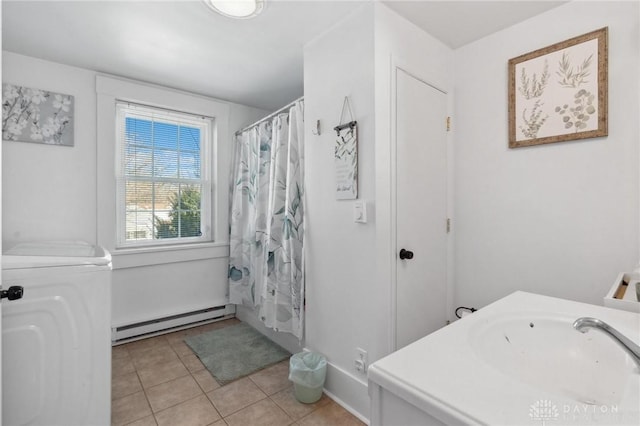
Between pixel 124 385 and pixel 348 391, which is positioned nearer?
pixel 348 391

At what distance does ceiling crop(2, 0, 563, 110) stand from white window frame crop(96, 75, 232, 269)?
0.20 meters

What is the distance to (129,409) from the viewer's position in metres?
1.82

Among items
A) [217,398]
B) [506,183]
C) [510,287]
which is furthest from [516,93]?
[217,398]

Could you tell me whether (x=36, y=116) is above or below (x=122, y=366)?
above

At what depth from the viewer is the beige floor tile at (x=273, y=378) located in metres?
2.03

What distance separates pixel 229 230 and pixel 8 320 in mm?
2073

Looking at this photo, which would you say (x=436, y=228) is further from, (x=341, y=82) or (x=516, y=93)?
(x=341, y=82)

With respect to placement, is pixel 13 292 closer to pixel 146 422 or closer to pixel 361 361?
pixel 146 422

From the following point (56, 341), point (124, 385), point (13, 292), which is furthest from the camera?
point (124, 385)

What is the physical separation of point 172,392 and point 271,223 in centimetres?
132

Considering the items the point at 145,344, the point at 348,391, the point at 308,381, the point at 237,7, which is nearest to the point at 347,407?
the point at 348,391

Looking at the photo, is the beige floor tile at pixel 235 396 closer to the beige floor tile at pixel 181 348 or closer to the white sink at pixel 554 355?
the beige floor tile at pixel 181 348

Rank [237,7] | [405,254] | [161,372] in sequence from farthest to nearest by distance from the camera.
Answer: [161,372] → [405,254] → [237,7]

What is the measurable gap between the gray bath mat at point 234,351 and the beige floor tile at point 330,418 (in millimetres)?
645
